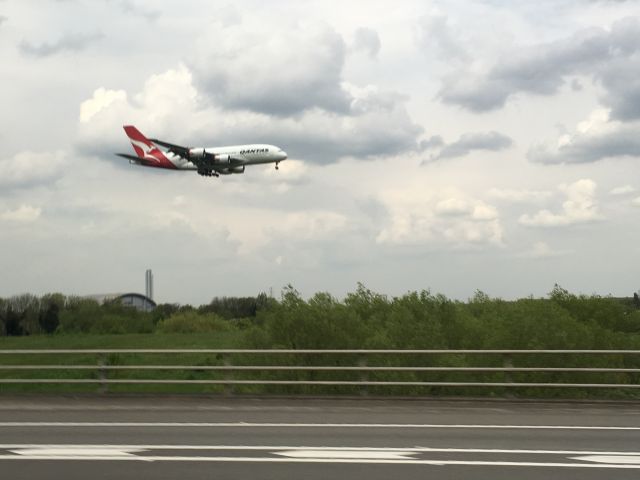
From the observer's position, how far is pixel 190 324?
424 ft

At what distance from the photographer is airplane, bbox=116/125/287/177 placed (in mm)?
67125

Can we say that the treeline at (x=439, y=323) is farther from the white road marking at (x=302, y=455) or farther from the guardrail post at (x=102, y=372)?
the white road marking at (x=302, y=455)

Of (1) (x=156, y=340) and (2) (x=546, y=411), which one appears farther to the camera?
(1) (x=156, y=340)

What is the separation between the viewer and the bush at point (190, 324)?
128375 millimetres

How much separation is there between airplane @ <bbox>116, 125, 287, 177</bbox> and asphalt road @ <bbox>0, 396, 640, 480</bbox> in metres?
46.3

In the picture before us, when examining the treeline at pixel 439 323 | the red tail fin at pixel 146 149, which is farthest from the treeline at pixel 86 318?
the treeline at pixel 439 323

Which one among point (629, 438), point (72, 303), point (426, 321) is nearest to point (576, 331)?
point (426, 321)

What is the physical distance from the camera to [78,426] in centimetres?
1388

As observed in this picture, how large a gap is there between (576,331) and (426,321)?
7.68 m

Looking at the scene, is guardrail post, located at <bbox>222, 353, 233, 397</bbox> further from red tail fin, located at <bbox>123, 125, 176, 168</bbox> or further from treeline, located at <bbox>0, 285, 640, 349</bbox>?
red tail fin, located at <bbox>123, 125, 176, 168</bbox>

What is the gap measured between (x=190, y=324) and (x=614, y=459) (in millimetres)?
120598

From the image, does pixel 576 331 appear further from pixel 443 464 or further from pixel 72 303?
pixel 72 303

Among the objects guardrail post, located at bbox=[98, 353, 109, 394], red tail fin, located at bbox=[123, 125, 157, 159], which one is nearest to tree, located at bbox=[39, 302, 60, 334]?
red tail fin, located at bbox=[123, 125, 157, 159]

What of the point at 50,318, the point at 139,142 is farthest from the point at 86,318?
the point at 139,142
